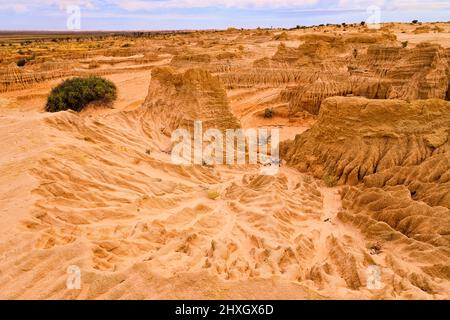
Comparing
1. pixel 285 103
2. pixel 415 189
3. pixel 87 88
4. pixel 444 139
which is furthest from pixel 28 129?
pixel 285 103

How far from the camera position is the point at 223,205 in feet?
24.8

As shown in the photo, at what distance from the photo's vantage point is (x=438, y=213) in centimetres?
641

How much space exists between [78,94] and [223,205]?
12994 mm

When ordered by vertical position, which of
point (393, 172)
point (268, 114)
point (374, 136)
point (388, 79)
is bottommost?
point (393, 172)

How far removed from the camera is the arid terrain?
4391 mm

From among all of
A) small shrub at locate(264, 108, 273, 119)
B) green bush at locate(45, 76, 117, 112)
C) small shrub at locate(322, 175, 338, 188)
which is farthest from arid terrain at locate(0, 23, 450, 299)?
green bush at locate(45, 76, 117, 112)

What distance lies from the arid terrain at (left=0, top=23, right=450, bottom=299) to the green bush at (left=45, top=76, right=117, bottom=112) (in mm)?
7042

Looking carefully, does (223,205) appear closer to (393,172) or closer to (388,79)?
(393,172)

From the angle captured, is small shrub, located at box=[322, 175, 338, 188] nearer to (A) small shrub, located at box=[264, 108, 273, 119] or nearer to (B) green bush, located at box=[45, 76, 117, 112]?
(A) small shrub, located at box=[264, 108, 273, 119]

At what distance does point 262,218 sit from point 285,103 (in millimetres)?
11992

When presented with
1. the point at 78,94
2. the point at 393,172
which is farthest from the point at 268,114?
the point at 393,172

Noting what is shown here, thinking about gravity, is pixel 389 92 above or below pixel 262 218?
above

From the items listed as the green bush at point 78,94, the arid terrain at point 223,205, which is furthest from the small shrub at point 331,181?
the green bush at point 78,94
